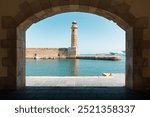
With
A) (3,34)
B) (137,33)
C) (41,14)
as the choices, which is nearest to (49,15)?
(41,14)

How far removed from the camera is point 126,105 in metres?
3.62

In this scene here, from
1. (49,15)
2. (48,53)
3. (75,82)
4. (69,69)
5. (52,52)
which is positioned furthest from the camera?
(48,53)

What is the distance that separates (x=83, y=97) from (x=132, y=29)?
1815mm

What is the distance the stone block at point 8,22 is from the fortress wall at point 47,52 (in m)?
50.2

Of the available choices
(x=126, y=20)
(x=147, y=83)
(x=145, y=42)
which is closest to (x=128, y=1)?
(x=126, y=20)

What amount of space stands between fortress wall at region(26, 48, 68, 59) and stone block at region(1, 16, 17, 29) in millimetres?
50190

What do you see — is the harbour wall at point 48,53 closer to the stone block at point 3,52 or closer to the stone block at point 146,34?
the stone block at point 3,52

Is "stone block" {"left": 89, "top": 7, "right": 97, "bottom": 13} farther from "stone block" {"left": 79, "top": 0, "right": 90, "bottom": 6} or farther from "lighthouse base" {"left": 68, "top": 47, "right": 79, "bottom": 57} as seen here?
"lighthouse base" {"left": 68, "top": 47, "right": 79, "bottom": 57}

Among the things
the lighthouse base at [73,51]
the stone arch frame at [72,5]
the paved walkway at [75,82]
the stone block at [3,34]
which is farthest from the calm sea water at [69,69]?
the stone block at [3,34]

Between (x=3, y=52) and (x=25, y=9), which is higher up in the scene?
(x=25, y=9)

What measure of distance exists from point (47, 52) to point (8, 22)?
172 feet

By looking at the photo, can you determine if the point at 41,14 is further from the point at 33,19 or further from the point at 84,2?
the point at 84,2

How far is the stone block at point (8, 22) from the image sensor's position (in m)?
5.58

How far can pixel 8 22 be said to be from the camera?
559 centimetres
